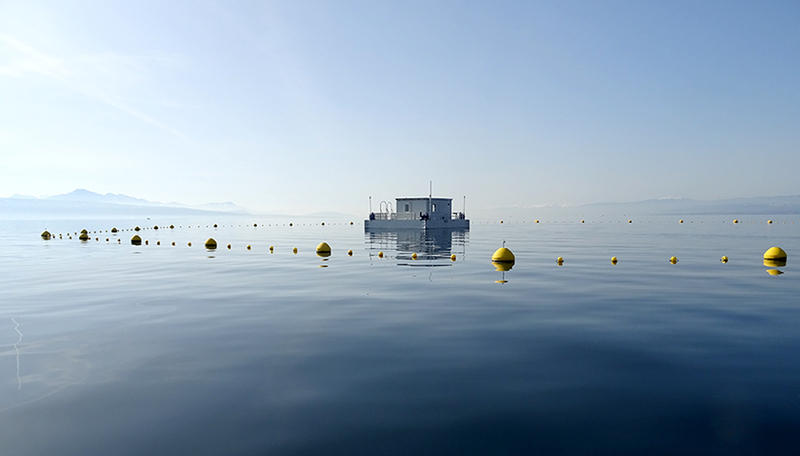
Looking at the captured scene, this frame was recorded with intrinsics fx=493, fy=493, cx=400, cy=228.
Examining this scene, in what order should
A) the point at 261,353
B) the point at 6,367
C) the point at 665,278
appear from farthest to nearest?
1. the point at 665,278
2. the point at 261,353
3. the point at 6,367

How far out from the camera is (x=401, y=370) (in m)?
10.1

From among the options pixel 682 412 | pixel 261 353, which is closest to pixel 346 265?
pixel 261 353

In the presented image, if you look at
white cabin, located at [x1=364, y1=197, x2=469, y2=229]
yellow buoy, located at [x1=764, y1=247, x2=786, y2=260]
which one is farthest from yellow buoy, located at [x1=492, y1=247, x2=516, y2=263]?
white cabin, located at [x1=364, y1=197, x2=469, y2=229]

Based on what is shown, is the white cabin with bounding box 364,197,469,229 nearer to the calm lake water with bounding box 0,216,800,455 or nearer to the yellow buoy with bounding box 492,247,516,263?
the yellow buoy with bounding box 492,247,516,263

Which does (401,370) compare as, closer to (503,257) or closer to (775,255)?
(503,257)

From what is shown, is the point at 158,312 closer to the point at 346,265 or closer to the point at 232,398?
the point at 232,398

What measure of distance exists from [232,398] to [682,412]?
7561 mm

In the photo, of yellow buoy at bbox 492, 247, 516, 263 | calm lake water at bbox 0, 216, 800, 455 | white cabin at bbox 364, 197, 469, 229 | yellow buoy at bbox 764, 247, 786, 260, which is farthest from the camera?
white cabin at bbox 364, 197, 469, 229

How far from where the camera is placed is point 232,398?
342 inches

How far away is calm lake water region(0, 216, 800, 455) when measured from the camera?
282 inches

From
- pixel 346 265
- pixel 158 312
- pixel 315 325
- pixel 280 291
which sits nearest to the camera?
pixel 315 325

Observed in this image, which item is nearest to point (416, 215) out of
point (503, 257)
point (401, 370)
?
point (503, 257)

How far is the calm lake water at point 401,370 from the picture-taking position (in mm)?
7160

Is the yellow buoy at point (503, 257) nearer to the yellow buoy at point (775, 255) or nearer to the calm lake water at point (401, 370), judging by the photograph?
the calm lake water at point (401, 370)
